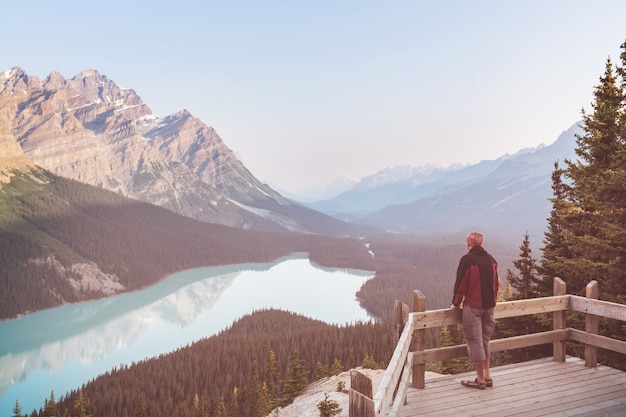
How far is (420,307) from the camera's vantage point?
10453 mm

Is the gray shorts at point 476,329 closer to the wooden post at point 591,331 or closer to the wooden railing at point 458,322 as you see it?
the wooden railing at point 458,322

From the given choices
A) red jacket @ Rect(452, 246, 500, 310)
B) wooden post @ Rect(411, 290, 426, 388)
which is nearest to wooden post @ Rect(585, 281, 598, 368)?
red jacket @ Rect(452, 246, 500, 310)

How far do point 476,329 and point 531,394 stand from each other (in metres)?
1.76

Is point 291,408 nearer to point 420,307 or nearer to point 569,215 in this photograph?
point 420,307

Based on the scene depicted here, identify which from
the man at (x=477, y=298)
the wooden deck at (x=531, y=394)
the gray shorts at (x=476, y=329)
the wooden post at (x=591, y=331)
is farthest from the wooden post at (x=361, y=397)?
the wooden post at (x=591, y=331)

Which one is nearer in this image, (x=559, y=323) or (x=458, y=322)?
(x=458, y=322)

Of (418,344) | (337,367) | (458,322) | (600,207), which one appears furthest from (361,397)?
(337,367)

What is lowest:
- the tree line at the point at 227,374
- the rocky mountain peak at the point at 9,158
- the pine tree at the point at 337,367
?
the tree line at the point at 227,374

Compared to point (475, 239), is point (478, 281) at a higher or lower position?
lower

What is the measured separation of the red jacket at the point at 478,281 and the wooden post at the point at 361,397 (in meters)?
5.57

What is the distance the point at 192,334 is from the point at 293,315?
2636 cm

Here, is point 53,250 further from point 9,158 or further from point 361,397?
point 361,397

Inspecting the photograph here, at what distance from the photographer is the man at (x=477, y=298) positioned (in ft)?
34.1

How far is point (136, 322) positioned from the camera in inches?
4798
